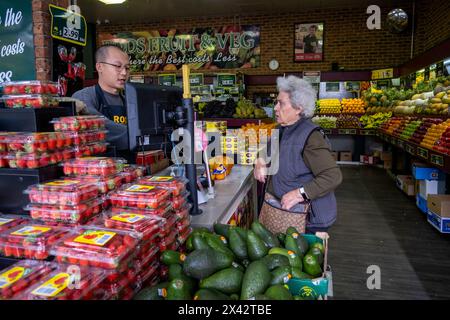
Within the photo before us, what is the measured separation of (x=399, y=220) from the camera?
4.84m

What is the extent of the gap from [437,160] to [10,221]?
4.62 meters

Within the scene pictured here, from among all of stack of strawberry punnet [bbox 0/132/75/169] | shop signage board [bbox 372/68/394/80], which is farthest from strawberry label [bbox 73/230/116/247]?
shop signage board [bbox 372/68/394/80]

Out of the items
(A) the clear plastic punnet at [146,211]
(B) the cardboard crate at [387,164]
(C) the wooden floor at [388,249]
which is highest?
(A) the clear plastic punnet at [146,211]

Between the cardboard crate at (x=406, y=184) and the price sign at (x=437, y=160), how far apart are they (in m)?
1.41

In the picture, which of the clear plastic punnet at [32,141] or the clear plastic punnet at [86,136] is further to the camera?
the clear plastic punnet at [86,136]

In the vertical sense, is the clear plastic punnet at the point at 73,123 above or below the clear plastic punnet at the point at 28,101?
below

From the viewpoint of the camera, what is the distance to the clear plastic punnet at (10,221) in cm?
139

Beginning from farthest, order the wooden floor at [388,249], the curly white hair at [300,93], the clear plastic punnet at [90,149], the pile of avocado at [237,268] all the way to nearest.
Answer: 1. the wooden floor at [388,249]
2. the curly white hair at [300,93]
3. the clear plastic punnet at [90,149]
4. the pile of avocado at [237,268]

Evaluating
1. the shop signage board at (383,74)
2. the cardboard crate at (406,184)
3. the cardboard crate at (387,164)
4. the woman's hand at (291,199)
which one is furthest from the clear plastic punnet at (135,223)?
the shop signage board at (383,74)

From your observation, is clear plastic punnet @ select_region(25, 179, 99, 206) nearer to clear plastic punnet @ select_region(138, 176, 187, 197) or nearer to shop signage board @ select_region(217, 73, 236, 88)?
clear plastic punnet @ select_region(138, 176, 187, 197)

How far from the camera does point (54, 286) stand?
1.00 m

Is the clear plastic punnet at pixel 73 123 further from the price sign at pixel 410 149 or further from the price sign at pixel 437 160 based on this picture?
the price sign at pixel 410 149

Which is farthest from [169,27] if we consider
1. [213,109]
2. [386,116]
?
[386,116]

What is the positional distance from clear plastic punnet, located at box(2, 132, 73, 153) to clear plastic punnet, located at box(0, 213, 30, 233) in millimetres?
288
